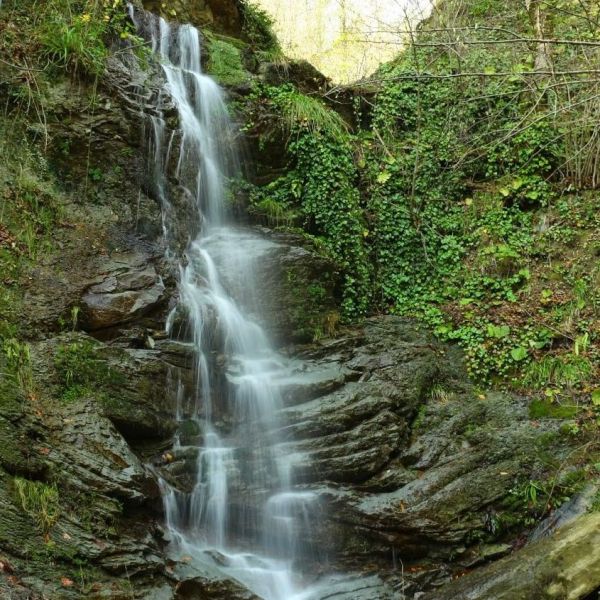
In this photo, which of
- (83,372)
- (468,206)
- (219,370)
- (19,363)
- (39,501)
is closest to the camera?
(39,501)

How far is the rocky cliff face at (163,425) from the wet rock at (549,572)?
0.02m

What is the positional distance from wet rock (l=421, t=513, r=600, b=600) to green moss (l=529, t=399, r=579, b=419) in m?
2.02

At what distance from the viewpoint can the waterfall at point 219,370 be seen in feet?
18.9

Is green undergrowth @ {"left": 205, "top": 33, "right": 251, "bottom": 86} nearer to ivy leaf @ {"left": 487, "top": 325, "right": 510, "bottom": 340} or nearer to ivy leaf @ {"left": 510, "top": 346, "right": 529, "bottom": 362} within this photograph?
ivy leaf @ {"left": 487, "top": 325, "right": 510, "bottom": 340}

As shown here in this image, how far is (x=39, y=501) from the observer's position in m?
4.56

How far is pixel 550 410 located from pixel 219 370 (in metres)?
4.12

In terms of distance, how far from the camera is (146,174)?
791 cm

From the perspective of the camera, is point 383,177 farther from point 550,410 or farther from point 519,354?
point 550,410

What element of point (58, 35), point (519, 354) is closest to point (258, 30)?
point (58, 35)

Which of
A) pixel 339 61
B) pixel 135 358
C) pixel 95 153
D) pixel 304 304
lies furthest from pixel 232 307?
pixel 339 61

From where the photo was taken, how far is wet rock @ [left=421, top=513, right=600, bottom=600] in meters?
4.61

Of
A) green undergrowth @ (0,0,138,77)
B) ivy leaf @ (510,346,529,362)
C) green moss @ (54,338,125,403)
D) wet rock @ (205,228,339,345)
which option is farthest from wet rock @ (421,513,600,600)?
green undergrowth @ (0,0,138,77)

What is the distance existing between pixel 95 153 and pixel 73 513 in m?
4.72

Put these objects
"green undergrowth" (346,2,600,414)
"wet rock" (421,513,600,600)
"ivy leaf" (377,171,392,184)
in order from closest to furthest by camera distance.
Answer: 1. "wet rock" (421,513,600,600)
2. "green undergrowth" (346,2,600,414)
3. "ivy leaf" (377,171,392,184)
